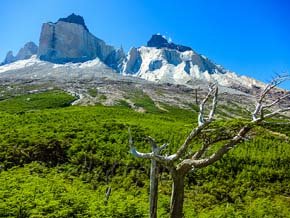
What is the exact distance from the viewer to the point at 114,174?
183ft

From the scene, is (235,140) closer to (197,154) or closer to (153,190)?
(197,154)

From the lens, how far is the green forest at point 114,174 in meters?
31.8

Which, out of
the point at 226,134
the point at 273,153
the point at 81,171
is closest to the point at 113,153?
the point at 81,171

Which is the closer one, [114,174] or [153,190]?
[153,190]

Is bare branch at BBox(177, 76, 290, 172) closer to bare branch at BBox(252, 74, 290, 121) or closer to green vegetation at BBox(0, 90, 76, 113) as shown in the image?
bare branch at BBox(252, 74, 290, 121)

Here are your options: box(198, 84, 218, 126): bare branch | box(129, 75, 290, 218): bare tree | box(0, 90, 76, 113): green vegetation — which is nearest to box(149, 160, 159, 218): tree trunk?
box(129, 75, 290, 218): bare tree

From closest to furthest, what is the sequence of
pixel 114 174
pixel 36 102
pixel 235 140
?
pixel 235 140, pixel 114 174, pixel 36 102

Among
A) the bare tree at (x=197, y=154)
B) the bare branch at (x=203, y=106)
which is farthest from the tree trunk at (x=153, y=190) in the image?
the bare branch at (x=203, y=106)

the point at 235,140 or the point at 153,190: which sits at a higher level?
the point at 235,140

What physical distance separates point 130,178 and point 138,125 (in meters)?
27.2

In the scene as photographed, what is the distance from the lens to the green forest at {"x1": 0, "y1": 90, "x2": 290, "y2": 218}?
3181 centimetres

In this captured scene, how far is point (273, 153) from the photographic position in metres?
71.1

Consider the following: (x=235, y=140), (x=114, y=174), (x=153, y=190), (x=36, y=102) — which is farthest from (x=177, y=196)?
(x=36, y=102)

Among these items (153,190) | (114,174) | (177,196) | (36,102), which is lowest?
(114,174)
